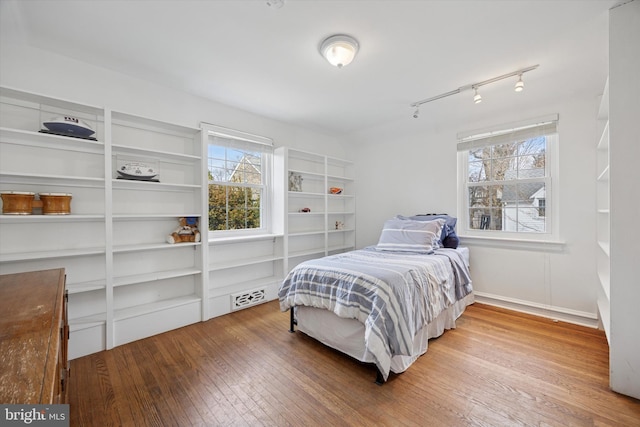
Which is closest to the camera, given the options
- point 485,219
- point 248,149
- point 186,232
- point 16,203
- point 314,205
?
point 16,203

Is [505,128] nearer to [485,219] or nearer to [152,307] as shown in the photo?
[485,219]

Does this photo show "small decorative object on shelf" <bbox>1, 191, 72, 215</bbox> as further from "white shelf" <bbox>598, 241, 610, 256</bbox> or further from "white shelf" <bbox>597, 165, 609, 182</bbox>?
"white shelf" <bbox>597, 165, 609, 182</bbox>

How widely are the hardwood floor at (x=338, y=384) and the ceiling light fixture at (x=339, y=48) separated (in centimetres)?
235

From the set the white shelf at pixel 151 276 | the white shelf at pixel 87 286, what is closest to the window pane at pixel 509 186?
the white shelf at pixel 151 276

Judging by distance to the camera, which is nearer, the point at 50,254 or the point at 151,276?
the point at 50,254

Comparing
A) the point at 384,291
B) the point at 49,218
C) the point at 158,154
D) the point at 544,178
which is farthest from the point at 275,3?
the point at 544,178

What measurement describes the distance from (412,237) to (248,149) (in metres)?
2.37

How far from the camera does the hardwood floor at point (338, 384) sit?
1.52 meters

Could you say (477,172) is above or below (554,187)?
above

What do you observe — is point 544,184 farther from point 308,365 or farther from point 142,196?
point 142,196

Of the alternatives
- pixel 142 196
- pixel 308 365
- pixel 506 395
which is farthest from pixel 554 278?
pixel 142 196

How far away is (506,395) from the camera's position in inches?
66.4

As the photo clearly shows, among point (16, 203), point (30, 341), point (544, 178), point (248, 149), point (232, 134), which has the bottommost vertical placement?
point (30, 341)

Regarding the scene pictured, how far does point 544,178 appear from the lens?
297cm
